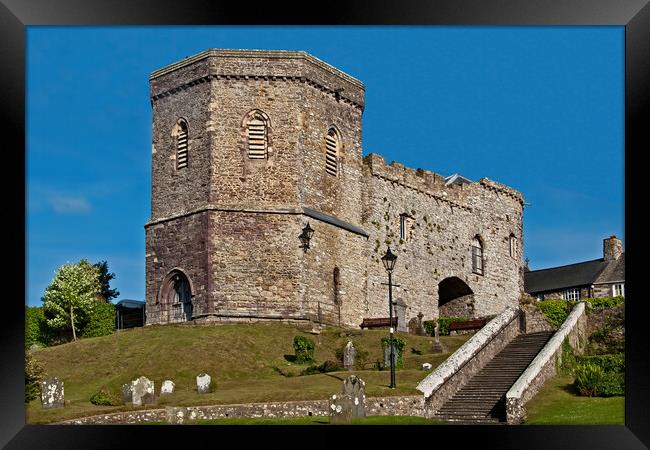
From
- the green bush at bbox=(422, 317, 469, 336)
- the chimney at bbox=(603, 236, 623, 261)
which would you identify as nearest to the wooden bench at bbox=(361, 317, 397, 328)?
the green bush at bbox=(422, 317, 469, 336)

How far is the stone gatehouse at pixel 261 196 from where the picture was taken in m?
45.8

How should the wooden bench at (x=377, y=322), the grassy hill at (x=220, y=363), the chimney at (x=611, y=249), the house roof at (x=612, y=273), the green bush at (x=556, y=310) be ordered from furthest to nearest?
the chimney at (x=611, y=249), the house roof at (x=612, y=273), the wooden bench at (x=377, y=322), the green bush at (x=556, y=310), the grassy hill at (x=220, y=363)

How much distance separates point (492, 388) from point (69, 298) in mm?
25398

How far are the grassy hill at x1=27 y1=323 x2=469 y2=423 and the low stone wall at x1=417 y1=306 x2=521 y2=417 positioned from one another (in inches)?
26.5

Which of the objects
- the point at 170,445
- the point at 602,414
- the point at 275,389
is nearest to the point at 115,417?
the point at 275,389

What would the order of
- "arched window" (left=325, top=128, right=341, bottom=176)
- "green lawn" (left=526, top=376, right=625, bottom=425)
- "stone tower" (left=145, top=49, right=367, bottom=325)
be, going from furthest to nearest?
"arched window" (left=325, top=128, right=341, bottom=176) → "stone tower" (left=145, top=49, right=367, bottom=325) → "green lawn" (left=526, top=376, right=625, bottom=425)

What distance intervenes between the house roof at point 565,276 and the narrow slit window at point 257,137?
3435 cm

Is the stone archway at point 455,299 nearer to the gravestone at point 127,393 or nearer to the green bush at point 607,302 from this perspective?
the green bush at point 607,302

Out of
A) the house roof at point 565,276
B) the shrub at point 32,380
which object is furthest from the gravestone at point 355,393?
the house roof at point 565,276

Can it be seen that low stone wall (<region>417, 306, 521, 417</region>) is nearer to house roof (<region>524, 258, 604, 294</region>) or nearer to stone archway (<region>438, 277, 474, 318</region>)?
stone archway (<region>438, 277, 474, 318</region>)

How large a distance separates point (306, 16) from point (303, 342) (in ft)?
69.6

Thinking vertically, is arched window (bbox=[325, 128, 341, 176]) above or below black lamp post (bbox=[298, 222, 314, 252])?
above

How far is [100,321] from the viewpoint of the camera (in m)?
54.0

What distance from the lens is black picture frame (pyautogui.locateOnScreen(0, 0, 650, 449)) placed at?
20.6 metres
